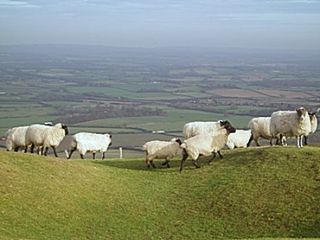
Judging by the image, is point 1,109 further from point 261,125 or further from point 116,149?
point 261,125

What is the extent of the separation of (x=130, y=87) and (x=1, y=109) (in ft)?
175

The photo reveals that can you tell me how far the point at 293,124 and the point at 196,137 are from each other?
5.17 metres

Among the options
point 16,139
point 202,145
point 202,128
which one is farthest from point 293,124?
point 16,139

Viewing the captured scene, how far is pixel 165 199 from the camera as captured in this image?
805 inches

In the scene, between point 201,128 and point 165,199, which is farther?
point 201,128

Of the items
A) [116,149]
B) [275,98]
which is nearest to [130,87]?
[275,98]

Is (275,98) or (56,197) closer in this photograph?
(56,197)

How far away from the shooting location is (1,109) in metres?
88.2

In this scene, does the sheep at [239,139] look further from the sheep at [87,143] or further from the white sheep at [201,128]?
the sheep at [87,143]

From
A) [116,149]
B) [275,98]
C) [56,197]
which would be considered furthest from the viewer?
[275,98]

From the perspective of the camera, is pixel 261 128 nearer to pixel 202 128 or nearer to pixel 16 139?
pixel 202 128

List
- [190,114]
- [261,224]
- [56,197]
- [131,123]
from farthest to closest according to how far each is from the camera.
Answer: [190,114] → [131,123] → [56,197] → [261,224]

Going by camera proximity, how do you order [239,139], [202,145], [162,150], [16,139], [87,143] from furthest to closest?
1. [239,139]
2. [87,143]
3. [16,139]
4. [162,150]
5. [202,145]

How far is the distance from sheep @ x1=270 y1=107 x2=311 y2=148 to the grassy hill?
2.86 metres
